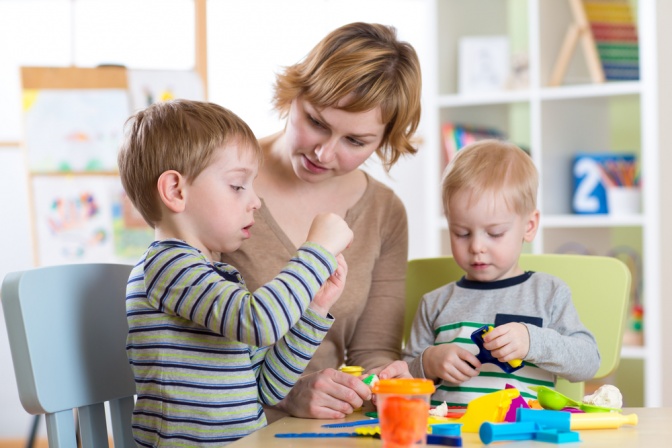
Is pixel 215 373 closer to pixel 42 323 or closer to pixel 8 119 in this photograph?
pixel 42 323

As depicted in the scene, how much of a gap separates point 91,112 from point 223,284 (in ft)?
7.71

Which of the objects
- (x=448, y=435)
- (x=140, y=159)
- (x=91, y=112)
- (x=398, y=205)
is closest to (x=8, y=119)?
(x=91, y=112)

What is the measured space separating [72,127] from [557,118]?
1.80 m

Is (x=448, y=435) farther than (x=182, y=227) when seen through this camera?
No

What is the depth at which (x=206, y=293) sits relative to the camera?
105cm

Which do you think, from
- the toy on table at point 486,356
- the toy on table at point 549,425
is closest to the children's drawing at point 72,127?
the toy on table at point 486,356

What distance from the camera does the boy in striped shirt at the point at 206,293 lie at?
3.47 ft

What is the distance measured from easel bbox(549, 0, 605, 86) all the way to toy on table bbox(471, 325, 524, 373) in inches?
77.2

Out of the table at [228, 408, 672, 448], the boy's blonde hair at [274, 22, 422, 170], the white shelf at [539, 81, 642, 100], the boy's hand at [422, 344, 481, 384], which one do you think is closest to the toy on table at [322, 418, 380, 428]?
the table at [228, 408, 672, 448]

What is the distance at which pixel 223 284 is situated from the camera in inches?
41.8

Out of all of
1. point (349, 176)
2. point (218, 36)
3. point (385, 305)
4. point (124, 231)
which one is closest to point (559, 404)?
point (385, 305)

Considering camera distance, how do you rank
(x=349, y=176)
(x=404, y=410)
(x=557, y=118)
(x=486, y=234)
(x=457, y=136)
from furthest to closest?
(x=457, y=136) → (x=557, y=118) → (x=349, y=176) → (x=486, y=234) → (x=404, y=410)

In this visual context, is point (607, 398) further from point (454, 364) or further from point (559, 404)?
point (454, 364)

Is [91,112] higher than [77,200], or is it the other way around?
[91,112]
